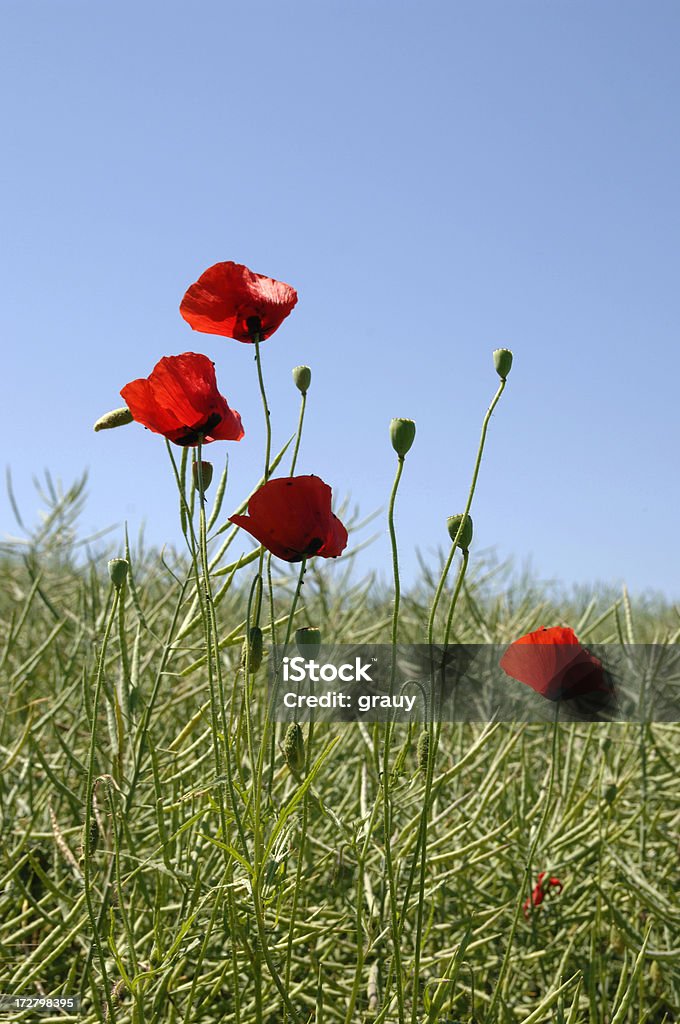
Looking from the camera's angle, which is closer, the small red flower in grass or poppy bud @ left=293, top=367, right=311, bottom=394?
poppy bud @ left=293, top=367, right=311, bottom=394

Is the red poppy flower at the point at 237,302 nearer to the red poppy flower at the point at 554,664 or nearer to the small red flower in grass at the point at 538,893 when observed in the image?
the red poppy flower at the point at 554,664

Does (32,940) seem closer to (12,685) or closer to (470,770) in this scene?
(12,685)

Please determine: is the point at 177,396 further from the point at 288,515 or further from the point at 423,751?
the point at 423,751

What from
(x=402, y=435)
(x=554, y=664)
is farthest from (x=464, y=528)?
(x=554, y=664)

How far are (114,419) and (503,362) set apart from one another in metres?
0.26

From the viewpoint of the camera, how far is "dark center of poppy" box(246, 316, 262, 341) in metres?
0.62

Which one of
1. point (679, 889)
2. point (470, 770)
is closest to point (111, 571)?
point (470, 770)

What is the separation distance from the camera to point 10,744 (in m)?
1.21

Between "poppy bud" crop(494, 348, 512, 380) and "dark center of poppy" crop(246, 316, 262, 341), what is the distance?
0.54 feet

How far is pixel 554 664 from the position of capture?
637mm

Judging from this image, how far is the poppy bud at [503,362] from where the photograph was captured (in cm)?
57

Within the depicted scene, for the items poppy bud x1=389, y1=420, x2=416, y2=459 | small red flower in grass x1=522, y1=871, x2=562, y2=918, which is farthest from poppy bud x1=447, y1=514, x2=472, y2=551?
small red flower in grass x1=522, y1=871, x2=562, y2=918

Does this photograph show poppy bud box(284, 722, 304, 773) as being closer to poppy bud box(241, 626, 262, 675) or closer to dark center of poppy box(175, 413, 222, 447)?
poppy bud box(241, 626, 262, 675)

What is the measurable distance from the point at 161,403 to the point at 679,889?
0.91 metres
